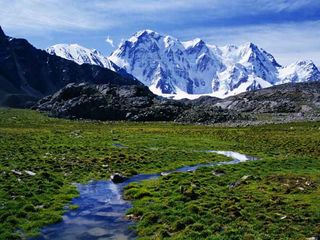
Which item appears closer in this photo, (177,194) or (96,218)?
(96,218)

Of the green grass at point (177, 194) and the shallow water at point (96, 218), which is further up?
the green grass at point (177, 194)

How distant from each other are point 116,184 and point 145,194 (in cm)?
645

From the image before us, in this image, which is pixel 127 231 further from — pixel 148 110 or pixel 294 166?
pixel 148 110

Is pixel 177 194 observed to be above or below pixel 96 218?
above

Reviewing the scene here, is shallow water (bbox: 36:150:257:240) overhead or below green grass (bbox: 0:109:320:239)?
below

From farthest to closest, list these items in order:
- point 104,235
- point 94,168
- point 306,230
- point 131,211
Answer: point 94,168 < point 131,211 < point 104,235 < point 306,230

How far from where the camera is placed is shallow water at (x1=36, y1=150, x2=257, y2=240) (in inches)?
1025

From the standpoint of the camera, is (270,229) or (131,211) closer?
(270,229)

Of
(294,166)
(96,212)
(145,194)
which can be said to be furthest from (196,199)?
(294,166)

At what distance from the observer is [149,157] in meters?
57.5

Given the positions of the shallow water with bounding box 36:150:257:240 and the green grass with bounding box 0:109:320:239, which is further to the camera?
the shallow water with bounding box 36:150:257:240

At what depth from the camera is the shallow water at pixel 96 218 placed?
85.5 feet

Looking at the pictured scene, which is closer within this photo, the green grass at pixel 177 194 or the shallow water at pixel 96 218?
the green grass at pixel 177 194

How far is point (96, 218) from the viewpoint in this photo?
1169 inches
